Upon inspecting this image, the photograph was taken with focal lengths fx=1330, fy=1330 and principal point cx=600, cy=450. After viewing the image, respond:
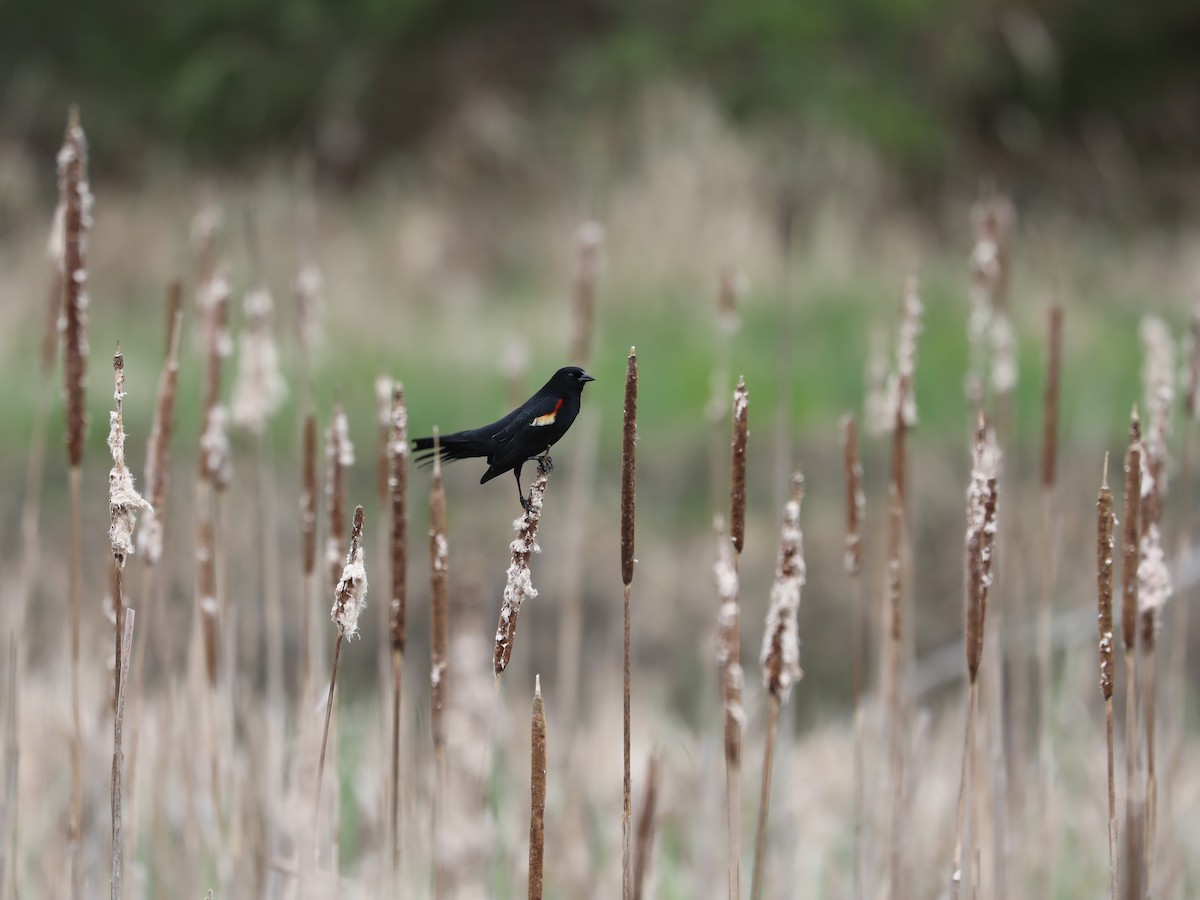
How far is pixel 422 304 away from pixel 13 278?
6.50ft

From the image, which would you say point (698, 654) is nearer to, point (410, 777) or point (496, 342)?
point (496, 342)

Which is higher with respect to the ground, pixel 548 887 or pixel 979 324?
pixel 979 324

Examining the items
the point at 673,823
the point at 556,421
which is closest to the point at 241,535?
the point at 673,823

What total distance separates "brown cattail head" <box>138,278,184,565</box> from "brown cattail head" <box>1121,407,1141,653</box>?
72 cm

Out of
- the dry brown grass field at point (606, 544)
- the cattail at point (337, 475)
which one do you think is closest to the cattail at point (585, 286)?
the dry brown grass field at point (606, 544)

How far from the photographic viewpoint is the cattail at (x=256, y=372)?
1328mm

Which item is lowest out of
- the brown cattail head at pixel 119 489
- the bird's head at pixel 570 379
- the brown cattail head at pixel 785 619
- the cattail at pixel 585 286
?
the brown cattail head at pixel 785 619

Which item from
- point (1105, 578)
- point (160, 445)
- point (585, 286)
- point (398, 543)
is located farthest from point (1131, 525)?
point (160, 445)

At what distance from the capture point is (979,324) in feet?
5.14

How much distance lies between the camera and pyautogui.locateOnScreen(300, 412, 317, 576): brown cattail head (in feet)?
3.75

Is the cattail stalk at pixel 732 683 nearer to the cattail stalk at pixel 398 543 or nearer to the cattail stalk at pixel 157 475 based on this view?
the cattail stalk at pixel 398 543

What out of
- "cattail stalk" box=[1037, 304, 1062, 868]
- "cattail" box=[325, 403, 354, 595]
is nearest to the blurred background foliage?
"cattail stalk" box=[1037, 304, 1062, 868]

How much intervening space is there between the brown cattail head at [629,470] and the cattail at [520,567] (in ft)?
0.15

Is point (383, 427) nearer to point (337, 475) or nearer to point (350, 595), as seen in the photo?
point (337, 475)
